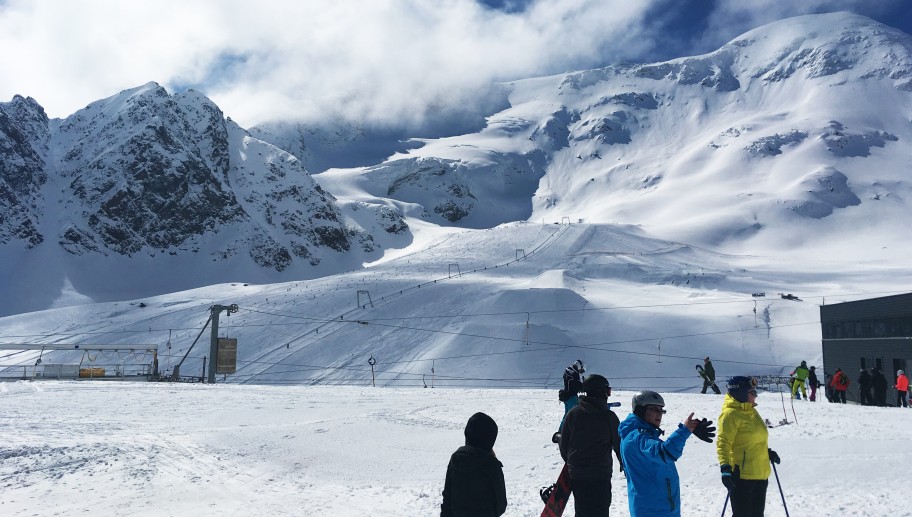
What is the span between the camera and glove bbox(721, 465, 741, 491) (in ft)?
19.9

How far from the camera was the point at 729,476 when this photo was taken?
6.08 metres

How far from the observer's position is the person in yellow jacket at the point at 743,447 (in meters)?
6.33

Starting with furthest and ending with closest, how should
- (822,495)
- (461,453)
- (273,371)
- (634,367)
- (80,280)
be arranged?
(80,280)
(273,371)
(634,367)
(822,495)
(461,453)

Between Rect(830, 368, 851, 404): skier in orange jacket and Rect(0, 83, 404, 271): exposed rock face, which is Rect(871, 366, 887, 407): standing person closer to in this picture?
Rect(830, 368, 851, 404): skier in orange jacket

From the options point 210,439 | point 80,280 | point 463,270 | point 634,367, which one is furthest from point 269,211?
point 210,439

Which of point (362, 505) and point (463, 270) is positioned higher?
point (463, 270)

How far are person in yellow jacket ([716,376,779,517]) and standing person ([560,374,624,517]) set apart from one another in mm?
1157

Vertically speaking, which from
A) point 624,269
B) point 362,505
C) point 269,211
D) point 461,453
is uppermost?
point 269,211

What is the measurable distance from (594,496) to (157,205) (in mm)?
136564

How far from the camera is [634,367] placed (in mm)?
37531

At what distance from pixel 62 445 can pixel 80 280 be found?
353 feet

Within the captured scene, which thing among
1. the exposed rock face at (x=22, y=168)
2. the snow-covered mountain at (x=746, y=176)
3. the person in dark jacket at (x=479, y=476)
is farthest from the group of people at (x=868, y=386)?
the exposed rock face at (x=22, y=168)

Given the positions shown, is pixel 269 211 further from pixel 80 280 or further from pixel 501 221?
pixel 501 221

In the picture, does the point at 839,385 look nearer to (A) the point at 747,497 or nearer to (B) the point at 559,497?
(A) the point at 747,497
